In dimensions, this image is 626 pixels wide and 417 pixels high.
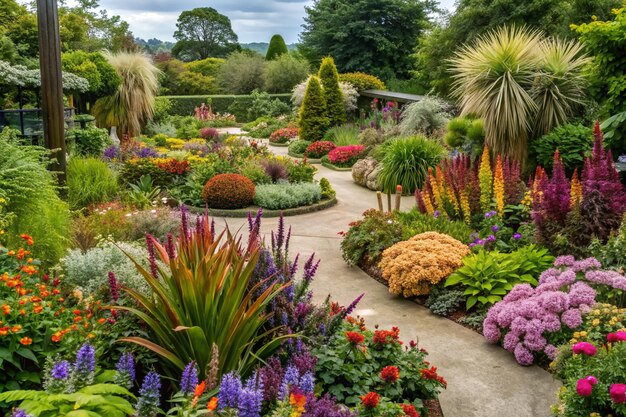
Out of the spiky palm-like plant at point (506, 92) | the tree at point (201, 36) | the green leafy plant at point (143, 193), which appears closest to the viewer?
the spiky palm-like plant at point (506, 92)

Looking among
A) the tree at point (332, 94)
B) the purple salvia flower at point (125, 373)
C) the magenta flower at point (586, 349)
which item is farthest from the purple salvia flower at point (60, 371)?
the tree at point (332, 94)

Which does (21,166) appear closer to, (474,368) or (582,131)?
(474,368)

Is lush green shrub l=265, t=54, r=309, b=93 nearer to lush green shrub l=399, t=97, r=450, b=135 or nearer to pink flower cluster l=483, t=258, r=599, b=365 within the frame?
lush green shrub l=399, t=97, r=450, b=135

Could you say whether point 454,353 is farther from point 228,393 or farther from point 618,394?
point 228,393

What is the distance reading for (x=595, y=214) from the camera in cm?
509

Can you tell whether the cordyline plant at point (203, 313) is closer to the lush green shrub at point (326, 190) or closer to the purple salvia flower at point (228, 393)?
the purple salvia flower at point (228, 393)

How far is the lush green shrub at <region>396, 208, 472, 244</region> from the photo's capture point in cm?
622

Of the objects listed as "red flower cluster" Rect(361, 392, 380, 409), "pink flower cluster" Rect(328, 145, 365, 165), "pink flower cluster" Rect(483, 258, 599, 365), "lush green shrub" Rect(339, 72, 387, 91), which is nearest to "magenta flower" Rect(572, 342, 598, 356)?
"pink flower cluster" Rect(483, 258, 599, 365)

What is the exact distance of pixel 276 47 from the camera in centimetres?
3938

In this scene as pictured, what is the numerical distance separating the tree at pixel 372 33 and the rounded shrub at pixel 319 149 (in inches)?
608

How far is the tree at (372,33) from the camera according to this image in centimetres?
2998

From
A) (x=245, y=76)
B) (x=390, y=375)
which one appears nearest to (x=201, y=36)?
A: (x=245, y=76)

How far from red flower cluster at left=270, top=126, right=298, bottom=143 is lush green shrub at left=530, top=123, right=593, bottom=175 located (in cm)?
1189

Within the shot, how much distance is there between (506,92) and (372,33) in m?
23.4
